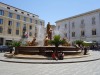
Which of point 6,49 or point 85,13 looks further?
point 85,13

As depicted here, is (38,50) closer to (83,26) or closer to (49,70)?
(49,70)

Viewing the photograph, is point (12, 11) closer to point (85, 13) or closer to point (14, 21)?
point (14, 21)

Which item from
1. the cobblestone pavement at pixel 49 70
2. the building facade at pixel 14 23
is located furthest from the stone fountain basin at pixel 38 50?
the building facade at pixel 14 23

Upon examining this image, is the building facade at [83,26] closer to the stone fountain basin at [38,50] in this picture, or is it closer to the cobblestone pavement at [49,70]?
the stone fountain basin at [38,50]

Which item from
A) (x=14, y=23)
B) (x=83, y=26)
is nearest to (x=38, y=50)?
(x=83, y=26)

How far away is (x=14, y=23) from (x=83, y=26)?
A: 22541 millimetres

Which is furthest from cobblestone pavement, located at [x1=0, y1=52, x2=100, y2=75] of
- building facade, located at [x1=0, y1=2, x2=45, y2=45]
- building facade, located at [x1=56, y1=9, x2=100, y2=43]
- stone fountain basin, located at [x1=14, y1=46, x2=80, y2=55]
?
building facade, located at [x1=0, y1=2, x2=45, y2=45]

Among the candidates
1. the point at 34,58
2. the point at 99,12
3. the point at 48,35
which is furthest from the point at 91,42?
the point at 34,58

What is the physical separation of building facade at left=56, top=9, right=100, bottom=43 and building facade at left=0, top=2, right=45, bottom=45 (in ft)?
38.9

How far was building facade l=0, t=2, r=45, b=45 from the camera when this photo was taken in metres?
46.8

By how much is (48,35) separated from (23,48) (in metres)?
6.01

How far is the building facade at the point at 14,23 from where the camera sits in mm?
46812

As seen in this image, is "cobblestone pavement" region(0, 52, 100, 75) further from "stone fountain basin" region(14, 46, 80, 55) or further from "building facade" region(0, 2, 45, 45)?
"building facade" region(0, 2, 45, 45)

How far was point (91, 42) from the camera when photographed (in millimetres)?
42062
